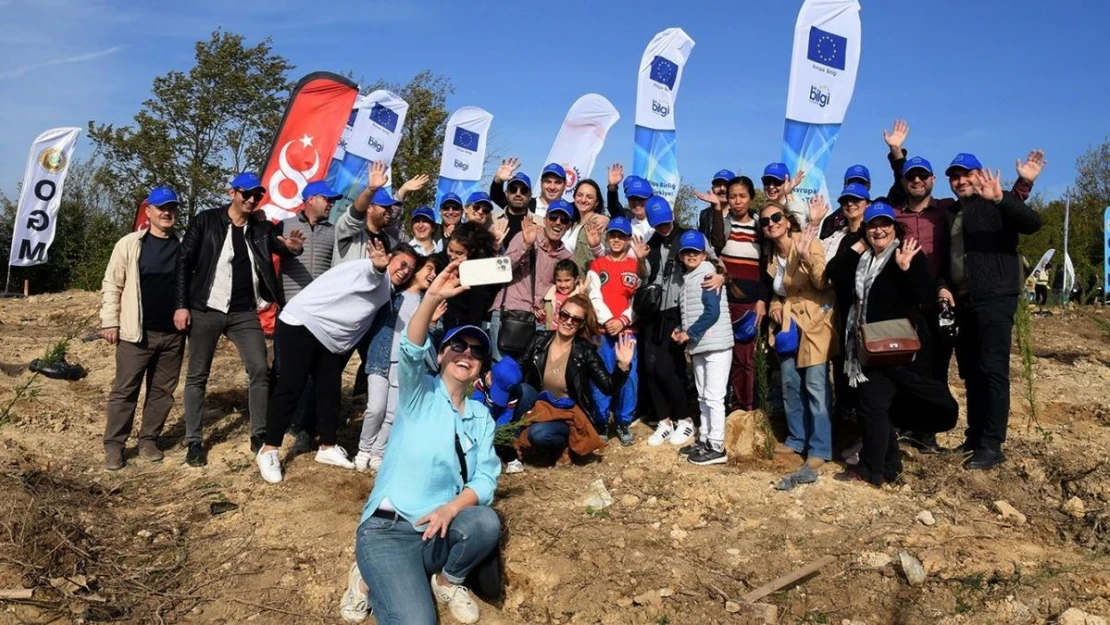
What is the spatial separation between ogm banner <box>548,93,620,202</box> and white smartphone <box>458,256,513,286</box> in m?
6.67

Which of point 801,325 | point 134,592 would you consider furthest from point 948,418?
point 134,592

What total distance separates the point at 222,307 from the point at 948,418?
15.8ft

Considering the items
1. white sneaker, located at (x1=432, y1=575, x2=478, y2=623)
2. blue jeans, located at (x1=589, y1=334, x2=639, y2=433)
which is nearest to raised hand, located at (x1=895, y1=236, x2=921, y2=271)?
blue jeans, located at (x1=589, y1=334, x2=639, y2=433)

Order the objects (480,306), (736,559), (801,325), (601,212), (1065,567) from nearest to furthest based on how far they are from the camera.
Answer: (1065,567)
(736,559)
(801,325)
(480,306)
(601,212)

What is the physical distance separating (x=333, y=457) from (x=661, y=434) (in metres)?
2.41

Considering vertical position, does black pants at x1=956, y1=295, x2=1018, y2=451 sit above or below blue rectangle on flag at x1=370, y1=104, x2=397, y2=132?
below

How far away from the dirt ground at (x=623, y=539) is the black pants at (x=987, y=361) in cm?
29

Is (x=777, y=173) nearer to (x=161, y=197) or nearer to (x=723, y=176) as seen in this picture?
(x=723, y=176)

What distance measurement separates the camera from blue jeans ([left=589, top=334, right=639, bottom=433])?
19.5 ft

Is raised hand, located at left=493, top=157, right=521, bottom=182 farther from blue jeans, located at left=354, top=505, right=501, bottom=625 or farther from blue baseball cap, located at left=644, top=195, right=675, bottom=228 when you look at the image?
blue jeans, located at left=354, top=505, right=501, bottom=625

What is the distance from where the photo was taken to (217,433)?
6629 millimetres

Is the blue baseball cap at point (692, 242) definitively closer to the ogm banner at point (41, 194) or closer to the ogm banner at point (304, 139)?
the ogm banner at point (304, 139)

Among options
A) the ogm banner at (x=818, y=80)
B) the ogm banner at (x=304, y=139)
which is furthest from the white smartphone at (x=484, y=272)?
the ogm banner at (x=304, y=139)

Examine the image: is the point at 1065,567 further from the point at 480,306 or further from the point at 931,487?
the point at 480,306
